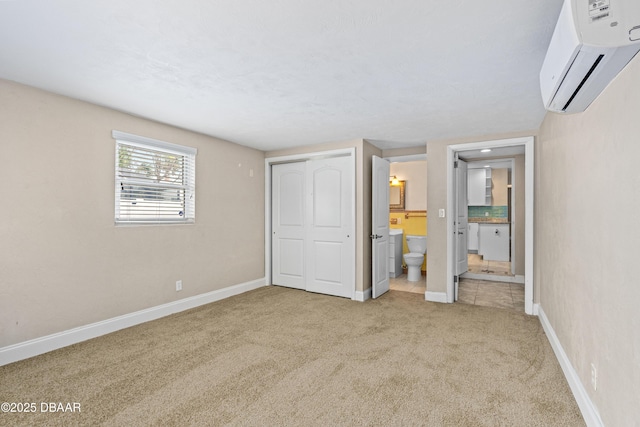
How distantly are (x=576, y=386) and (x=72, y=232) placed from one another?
4.05 metres

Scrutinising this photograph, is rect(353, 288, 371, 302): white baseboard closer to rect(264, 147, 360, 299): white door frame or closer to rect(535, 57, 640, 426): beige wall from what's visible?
rect(264, 147, 360, 299): white door frame

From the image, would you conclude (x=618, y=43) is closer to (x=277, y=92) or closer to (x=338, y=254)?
(x=277, y=92)

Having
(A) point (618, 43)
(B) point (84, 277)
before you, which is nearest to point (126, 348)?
(B) point (84, 277)

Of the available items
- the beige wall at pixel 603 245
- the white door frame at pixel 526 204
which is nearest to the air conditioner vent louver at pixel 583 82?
the beige wall at pixel 603 245

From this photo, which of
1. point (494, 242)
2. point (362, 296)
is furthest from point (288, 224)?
point (494, 242)

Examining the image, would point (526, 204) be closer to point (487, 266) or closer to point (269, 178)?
point (487, 266)

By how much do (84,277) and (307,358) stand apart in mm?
2193

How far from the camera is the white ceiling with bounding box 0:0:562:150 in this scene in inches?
64.0

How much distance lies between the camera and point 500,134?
3.91 metres

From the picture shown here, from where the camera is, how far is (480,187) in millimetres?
7090

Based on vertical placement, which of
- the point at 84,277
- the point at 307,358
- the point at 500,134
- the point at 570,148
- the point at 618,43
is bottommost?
the point at 307,358

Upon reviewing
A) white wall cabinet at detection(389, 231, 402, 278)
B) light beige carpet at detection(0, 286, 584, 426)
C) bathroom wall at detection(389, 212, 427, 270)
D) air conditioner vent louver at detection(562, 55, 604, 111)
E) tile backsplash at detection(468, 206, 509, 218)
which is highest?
air conditioner vent louver at detection(562, 55, 604, 111)

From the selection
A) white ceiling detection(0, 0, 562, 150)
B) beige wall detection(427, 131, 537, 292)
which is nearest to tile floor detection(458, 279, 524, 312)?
beige wall detection(427, 131, 537, 292)

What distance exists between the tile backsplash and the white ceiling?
4.21m
